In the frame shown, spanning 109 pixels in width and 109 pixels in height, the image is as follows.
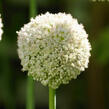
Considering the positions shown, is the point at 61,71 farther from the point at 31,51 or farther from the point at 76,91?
the point at 76,91

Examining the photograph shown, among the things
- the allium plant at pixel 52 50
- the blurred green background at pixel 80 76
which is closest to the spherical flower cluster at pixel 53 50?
the allium plant at pixel 52 50

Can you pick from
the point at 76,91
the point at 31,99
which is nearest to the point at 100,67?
the point at 76,91

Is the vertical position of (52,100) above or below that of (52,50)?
below

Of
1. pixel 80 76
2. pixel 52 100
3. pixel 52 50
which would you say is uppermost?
pixel 80 76

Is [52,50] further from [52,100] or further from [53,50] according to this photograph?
[52,100]

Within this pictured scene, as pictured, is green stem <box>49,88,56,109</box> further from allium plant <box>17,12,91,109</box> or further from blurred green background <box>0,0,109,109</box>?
blurred green background <box>0,0,109,109</box>

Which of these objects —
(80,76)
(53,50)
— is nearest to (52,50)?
(53,50)

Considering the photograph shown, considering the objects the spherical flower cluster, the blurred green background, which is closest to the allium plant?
the spherical flower cluster
